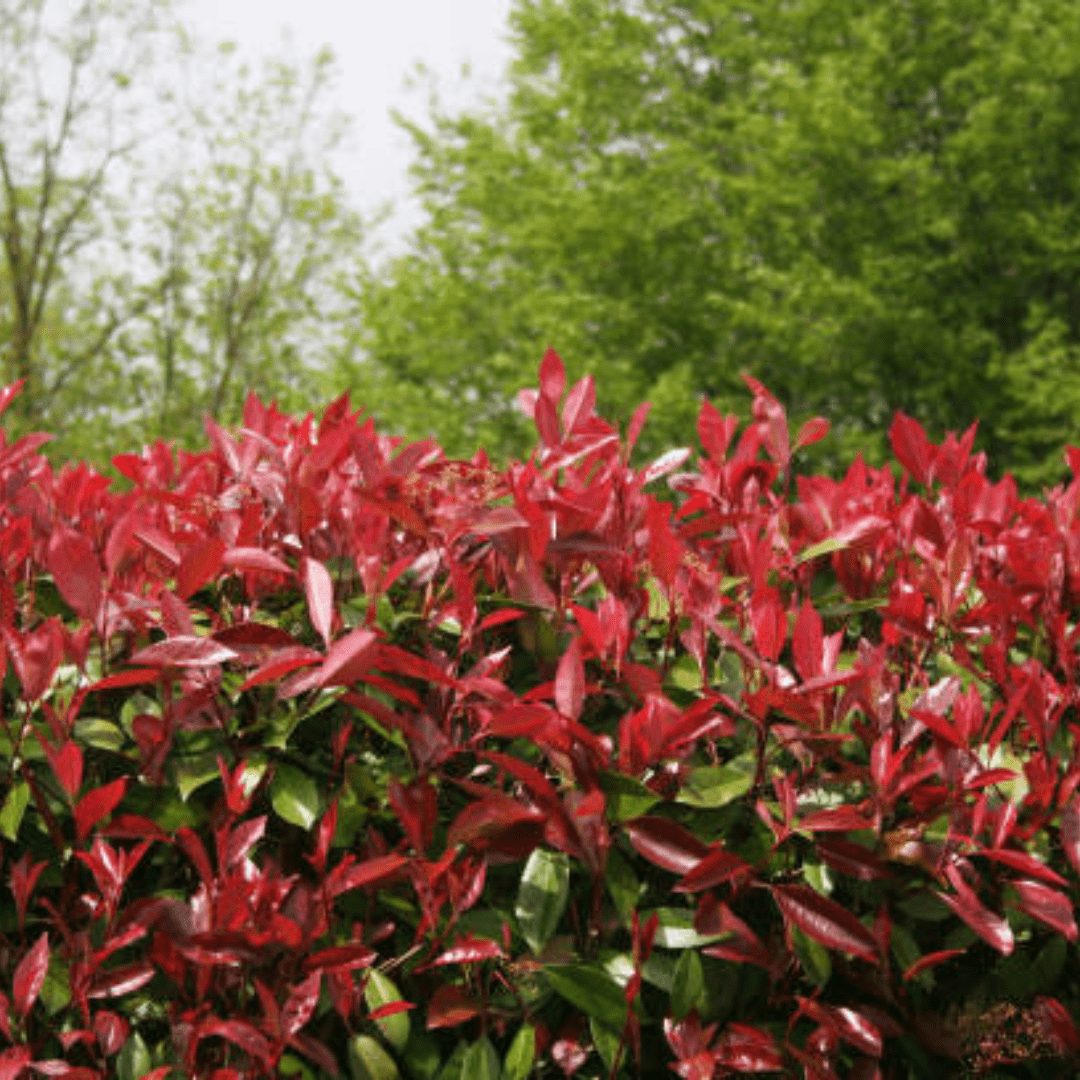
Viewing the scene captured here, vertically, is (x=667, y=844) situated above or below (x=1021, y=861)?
above

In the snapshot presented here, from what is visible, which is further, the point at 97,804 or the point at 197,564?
the point at 197,564

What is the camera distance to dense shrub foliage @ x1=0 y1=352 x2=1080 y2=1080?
173 centimetres

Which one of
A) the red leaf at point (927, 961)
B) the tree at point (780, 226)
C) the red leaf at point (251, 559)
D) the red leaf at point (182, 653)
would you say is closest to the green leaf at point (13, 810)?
the red leaf at point (182, 653)

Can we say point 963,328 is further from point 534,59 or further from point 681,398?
point 534,59

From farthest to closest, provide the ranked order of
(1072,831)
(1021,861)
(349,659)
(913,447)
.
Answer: (913,447)
(1072,831)
(1021,861)
(349,659)

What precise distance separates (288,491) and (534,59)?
839 inches

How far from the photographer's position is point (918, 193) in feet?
55.0

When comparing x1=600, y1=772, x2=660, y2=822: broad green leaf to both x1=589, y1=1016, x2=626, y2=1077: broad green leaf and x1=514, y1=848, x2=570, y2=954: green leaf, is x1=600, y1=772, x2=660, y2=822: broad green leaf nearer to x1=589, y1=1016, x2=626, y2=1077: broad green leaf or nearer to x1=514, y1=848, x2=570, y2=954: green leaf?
x1=514, y1=848, x2=570, y2=954: green leaf

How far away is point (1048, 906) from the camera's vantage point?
1792mm

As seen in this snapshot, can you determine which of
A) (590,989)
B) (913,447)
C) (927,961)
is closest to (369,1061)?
(590,989)

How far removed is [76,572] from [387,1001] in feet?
2.44

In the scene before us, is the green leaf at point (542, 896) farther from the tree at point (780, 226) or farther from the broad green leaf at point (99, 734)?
the tree at point (780, 226)

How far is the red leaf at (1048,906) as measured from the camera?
1773mm

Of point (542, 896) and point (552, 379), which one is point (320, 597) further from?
point (552, 379)
